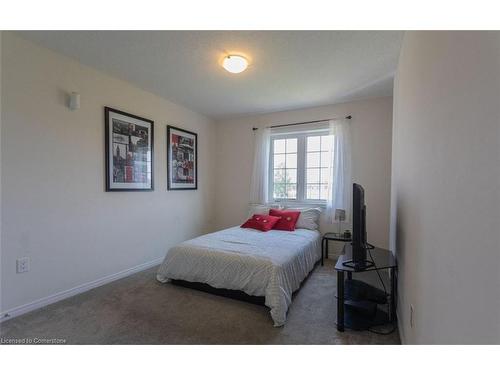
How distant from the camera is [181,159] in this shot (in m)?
3.84

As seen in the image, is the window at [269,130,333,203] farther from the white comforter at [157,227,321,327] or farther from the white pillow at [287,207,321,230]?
the white comforter at [157,227,321,327]

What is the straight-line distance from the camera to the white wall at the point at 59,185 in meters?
2.02

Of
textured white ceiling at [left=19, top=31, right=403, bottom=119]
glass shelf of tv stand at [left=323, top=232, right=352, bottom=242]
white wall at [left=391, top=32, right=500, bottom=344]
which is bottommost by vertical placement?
glass shelf of tv stand at [left=323, top=232, right=352, bottom=242]

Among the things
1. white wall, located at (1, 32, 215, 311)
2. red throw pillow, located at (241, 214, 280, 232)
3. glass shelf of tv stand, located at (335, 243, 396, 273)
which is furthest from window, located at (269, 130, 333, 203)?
white wall, located at (1, 32, 215, 311)

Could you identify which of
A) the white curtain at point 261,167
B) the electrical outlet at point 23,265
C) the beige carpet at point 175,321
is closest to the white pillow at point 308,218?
the white curtain at point 261,167

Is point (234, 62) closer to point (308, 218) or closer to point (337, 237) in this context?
point (308, 218)

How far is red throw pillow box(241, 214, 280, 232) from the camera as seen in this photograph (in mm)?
3398

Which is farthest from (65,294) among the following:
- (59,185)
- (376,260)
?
(376,260)

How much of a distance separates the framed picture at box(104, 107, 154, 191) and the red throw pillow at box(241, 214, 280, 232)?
59.1 inches

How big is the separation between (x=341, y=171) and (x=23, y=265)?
3.80m
